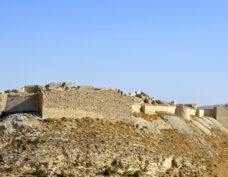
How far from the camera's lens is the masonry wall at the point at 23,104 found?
84.4ft

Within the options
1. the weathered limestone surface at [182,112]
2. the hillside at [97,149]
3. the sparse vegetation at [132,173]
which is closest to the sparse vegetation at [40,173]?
the hillside at [97,149]

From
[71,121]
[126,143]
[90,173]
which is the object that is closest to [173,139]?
[126,143]

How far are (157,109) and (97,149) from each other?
42.9 feet

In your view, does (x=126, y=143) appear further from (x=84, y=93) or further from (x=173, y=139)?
(x=173, y=139)

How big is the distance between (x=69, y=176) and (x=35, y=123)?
200 inches

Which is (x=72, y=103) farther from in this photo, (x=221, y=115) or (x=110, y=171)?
(x=221, y=115)

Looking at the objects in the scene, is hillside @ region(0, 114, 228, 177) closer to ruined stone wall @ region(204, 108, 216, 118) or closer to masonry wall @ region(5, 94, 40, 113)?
masonry wall @ region(5, 94, 40, 113)

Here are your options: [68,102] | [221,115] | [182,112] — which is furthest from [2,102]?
[221,115]

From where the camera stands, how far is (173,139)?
1195 inches

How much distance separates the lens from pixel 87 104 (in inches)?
1045

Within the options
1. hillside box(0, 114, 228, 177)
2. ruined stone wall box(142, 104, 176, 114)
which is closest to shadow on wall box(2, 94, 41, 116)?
hillside box(0, 114, 228, 177)

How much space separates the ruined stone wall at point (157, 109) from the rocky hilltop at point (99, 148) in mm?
886

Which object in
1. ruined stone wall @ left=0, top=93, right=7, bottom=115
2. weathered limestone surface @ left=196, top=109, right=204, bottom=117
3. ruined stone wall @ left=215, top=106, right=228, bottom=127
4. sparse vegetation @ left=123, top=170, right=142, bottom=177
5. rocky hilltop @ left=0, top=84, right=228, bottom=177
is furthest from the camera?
ruined stone wall @ left=215, top=106, right=228, bottom=127

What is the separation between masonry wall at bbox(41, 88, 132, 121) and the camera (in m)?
25.0
